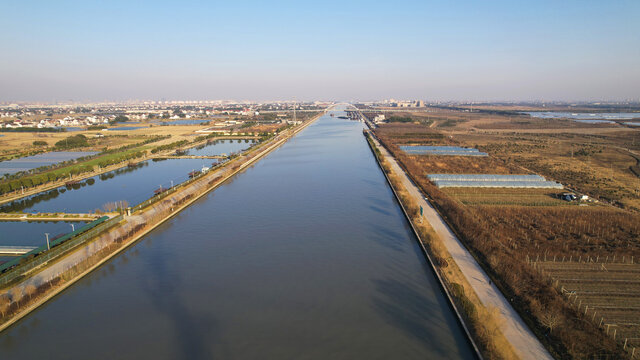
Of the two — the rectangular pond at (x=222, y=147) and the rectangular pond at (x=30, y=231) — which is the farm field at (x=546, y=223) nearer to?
the rectangular pond at (x=30, y=231)

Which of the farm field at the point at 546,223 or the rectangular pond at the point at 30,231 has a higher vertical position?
the farm field at the point at 546,223

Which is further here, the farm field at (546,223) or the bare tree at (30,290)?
the bare tree at (30,290)

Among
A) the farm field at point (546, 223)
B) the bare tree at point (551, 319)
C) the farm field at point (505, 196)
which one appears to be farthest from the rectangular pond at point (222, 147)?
the bare tree at point (551, 319)

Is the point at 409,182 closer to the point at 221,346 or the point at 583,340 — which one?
the point at 583,340

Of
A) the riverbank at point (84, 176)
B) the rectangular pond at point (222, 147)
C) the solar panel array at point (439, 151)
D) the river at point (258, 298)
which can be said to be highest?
the solar panel array at point (439, 151)

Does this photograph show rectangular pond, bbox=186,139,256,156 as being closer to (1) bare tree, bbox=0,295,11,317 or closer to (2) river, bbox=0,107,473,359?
(2) river, bbox=0,107,473,359
